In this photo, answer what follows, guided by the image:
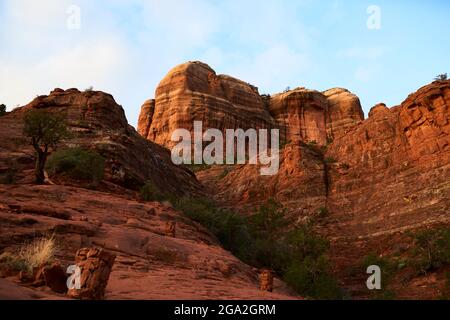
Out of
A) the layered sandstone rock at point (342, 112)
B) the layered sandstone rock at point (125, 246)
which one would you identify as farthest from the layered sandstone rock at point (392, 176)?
the layered sandstone rock at point (342, 112)

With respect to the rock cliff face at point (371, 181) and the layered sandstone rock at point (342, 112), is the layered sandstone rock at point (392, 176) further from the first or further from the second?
the layered sandstone rock at point (342, 112)

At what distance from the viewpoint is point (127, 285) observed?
8672 millimetres

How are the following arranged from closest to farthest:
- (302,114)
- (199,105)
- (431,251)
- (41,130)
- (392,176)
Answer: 1. (41,130)
2. (431,251)
3. (392,176)
4. (199,105)
5. (302,114)

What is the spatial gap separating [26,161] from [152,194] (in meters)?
6.90

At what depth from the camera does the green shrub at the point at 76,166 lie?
23.3m

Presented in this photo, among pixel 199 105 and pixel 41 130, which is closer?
pixel 41 130

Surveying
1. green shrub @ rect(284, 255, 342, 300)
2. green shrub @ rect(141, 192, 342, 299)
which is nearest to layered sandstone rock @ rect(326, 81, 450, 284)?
green shrub @ rect(141, 192, 342, 299)

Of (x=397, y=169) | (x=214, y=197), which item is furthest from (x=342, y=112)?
(x=397, y=169)

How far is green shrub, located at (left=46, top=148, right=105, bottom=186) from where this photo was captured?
23.3m

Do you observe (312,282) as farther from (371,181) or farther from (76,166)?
(371,181)

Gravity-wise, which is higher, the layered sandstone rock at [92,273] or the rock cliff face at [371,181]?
the rock cliff face at [371,181]

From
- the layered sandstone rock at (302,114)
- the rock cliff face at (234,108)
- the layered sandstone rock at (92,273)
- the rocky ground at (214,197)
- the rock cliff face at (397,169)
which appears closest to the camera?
the layered sandstone rock at (92,273)

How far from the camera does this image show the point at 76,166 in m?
23.3

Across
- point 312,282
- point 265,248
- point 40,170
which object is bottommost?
point 312,282
